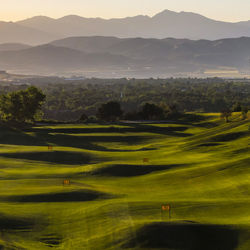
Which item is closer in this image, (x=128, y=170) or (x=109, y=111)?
(x=128, y=170)

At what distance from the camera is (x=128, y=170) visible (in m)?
59.6

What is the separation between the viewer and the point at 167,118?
139500mm

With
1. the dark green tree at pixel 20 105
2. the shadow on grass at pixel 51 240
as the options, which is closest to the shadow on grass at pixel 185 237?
the shadow on grass at pixel 51 240

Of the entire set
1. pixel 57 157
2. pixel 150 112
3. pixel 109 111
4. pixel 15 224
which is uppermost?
pixel 109 111

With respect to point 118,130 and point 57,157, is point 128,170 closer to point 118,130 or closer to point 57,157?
point 57,157

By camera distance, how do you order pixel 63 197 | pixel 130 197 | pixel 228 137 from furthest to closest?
pixel 228 137, pixel 130 197, pixel 63 197

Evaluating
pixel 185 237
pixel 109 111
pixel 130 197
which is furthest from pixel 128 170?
pixel 109 111

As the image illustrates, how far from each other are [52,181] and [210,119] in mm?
85290

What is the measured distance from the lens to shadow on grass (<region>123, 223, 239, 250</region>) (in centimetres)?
3070

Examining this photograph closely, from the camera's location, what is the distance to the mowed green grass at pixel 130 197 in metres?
32.3

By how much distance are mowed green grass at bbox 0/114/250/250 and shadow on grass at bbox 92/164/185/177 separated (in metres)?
0.12

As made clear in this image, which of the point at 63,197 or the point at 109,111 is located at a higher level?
the point at 109,111

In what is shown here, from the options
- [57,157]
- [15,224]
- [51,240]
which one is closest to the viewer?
[51,240]

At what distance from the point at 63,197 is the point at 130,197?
6160mm
